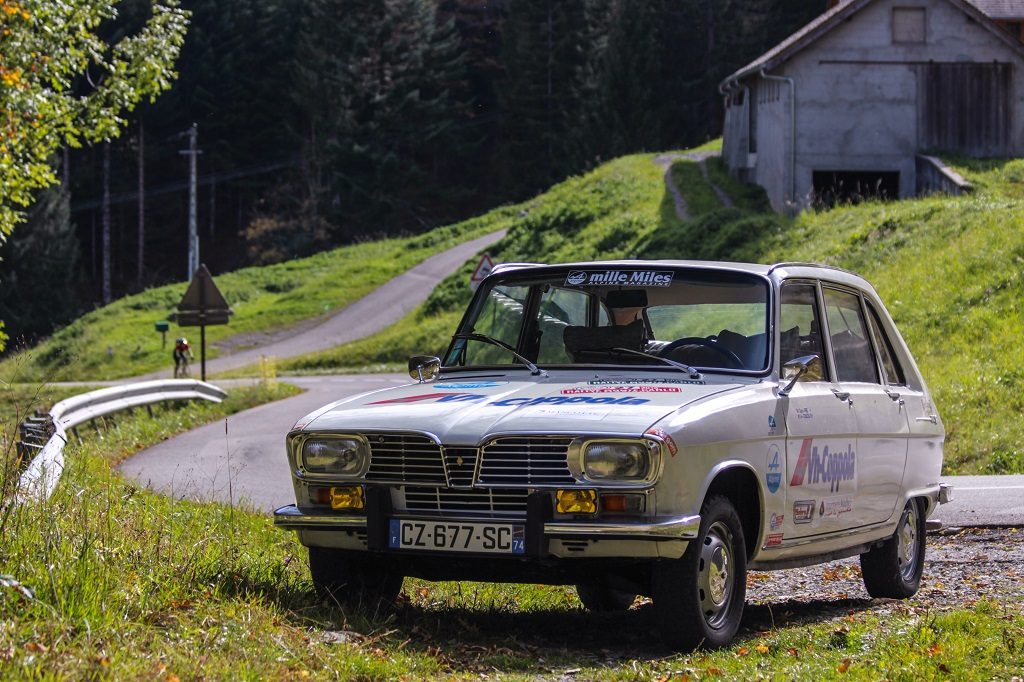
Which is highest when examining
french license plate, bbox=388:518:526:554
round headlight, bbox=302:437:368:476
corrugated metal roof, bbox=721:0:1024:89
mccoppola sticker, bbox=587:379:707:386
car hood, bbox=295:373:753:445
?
corrugated metal roof, bbox=721:0:1024:89

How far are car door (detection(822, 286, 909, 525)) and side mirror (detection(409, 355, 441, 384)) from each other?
2171 mm

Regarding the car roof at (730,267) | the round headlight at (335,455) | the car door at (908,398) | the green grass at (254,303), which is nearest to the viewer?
the round headlight at (335,455)

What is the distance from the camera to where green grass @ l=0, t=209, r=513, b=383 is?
161 feet

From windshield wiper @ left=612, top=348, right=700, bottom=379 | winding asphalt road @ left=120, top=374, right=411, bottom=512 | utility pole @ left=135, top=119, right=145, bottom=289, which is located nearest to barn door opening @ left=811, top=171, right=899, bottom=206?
winding asphalt road @ left=120, top=374, right=411, bottom=512

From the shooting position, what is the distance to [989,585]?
8641 mm

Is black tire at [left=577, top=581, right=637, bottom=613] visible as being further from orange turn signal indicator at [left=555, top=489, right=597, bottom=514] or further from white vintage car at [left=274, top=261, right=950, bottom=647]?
orange turn signal indicator at [left=555, top=489, right=597, bottom=514]

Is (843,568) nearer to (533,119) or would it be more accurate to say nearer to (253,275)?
(253,275)

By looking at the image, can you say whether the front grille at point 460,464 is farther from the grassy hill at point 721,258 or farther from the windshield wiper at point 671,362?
the grassy hill at point 721,258

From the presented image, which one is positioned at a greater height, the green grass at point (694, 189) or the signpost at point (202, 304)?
the green grass at point (694, 189)

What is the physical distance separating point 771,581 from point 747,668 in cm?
365

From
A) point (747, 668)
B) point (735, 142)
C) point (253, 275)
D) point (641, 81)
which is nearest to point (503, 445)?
point (747, 668)

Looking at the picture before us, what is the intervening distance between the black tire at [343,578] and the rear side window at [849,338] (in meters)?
2.86

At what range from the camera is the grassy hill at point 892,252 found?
19.0 metres

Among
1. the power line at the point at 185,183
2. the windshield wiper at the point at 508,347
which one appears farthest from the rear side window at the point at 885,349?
the power line at the point at 185,183
